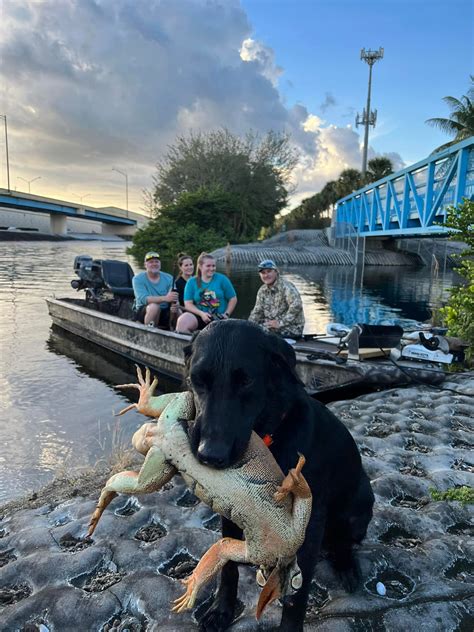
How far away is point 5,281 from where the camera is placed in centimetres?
2044

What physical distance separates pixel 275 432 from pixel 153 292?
23.1 feet

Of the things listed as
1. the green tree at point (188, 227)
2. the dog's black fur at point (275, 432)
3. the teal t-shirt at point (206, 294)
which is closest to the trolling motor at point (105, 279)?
the teal t-shirt at point (206, 294)

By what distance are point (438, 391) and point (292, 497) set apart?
16.5 feet

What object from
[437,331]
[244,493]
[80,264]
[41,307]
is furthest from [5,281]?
[244,493]

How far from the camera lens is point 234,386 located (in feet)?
4.75

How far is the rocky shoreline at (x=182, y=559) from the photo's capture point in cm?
218

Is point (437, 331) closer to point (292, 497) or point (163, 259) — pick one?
point (292, 497)

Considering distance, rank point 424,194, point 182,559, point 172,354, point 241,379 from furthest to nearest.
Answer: point 424,194 < point 172,354 < point 182,559 < point 241,379

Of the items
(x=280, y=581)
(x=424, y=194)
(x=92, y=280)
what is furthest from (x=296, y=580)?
(x=424, y=194)

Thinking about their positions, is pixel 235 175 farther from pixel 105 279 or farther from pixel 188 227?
pixel 105 279

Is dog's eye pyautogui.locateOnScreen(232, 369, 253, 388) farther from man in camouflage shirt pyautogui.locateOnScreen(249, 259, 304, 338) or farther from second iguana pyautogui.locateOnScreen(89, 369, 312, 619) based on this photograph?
man in camouflage shirt pyautogui.locateOnScreen(249, 259, 304, 338)

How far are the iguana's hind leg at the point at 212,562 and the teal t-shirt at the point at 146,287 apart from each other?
23.3 feet

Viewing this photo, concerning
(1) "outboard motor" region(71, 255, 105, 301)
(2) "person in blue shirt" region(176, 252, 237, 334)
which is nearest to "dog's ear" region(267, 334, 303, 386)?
(2) "person in blue shirt" region(176, 252, 237, 334)

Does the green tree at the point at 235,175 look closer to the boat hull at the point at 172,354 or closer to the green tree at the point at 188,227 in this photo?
the green tree at the point at 188,227
